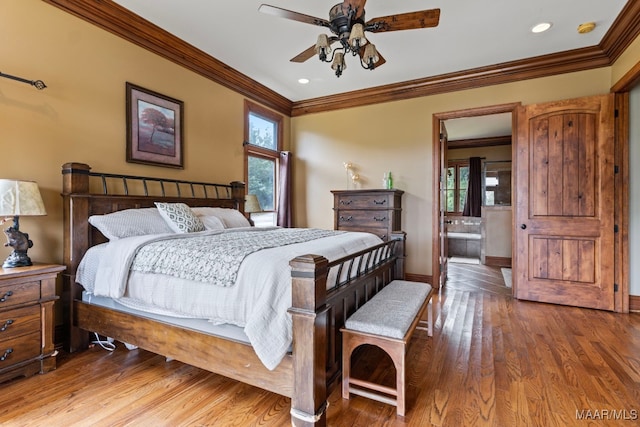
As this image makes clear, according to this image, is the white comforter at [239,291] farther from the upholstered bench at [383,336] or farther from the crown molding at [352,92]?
the crown molding at [352,92]

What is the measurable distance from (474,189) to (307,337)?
6691 mm

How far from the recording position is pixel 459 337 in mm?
2609

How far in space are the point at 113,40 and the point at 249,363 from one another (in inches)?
121

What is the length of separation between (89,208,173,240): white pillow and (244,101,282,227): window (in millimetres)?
1910

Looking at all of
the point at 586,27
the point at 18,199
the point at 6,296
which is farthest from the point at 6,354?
the point at 586,27

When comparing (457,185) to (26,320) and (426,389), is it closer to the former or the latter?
(426,389)

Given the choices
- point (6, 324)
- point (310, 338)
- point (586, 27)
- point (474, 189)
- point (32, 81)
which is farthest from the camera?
point (474, 189)

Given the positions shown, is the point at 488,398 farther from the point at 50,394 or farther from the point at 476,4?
the point at 476,4

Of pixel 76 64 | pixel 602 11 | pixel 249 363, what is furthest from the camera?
pixel 602 11

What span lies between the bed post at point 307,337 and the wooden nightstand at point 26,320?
1793 millimetres

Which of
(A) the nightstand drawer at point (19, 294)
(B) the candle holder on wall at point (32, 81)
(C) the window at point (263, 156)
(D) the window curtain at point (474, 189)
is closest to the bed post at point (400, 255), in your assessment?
(C) the window at point (263, 156)

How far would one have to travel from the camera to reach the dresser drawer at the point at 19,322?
1.85 m

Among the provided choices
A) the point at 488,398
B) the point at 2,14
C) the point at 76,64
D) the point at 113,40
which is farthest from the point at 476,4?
the point at 2,14

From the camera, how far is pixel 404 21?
2.21m
